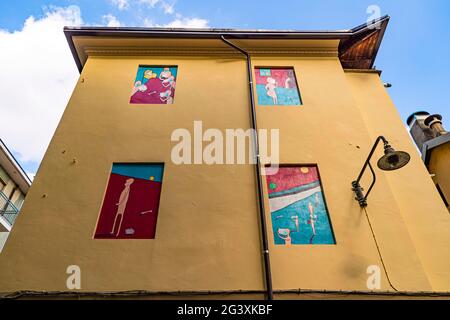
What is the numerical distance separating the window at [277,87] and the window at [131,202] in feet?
10.8

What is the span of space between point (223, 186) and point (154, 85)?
3.73 m

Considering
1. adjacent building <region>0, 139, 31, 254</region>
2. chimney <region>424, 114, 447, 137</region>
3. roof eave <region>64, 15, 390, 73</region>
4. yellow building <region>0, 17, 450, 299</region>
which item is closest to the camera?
yellow building <region>0, 17, 450, 299</region>

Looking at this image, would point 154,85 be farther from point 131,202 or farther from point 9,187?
point 9,187

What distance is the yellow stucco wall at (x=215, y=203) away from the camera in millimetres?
4699

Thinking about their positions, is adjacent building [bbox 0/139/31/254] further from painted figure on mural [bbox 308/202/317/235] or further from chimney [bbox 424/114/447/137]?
chimney [bbox 424/114/447/137]

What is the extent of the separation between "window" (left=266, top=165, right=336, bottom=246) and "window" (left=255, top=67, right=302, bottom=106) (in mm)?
2094

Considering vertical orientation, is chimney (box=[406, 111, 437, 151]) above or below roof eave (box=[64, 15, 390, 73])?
below

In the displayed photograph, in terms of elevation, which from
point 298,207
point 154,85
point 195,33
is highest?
point 195,33

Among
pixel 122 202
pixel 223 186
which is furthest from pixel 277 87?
pixel 122 202

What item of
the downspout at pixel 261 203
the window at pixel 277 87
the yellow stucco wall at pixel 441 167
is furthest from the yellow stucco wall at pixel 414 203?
the yellow stucco wall at pixel 441 167

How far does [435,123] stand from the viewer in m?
9.81

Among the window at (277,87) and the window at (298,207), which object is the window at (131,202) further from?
the window at (277,87)

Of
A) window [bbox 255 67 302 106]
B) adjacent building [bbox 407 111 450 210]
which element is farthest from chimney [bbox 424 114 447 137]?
window [bbox 255 67 302 106]

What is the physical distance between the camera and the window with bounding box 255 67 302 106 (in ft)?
24.6
